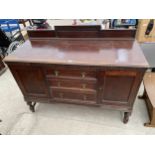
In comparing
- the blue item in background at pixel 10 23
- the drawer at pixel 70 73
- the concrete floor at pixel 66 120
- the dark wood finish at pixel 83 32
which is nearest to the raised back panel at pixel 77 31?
the dark wood finish at pixel 83 32

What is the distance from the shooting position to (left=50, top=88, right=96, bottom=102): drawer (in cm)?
127

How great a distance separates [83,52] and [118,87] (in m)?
0.44

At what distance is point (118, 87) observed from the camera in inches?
45.1

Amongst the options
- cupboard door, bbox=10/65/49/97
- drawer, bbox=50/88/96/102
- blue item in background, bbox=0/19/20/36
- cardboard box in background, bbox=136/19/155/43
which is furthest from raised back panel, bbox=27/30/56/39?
cardboard box in background, bbox=136/19/155/43

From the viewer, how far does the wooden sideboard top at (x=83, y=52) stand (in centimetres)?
101

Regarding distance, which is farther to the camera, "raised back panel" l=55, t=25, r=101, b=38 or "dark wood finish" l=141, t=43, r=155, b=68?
"dark wood finish" l=141, t=43, r=155, b=68

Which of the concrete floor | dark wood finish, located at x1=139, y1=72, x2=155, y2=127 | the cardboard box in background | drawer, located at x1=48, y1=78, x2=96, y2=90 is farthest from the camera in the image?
the cardboard box in background

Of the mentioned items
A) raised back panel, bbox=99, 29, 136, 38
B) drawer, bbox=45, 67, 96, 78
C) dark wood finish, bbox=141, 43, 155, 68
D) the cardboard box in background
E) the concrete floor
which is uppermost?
raised back panel, bbox=99, 29, 136, 38

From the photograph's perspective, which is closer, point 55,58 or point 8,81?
point 55,58

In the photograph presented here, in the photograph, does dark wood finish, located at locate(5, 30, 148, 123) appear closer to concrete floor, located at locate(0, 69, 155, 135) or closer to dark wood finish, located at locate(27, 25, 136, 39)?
dark wood finish, located at locate(27, 25, 136, 39)
